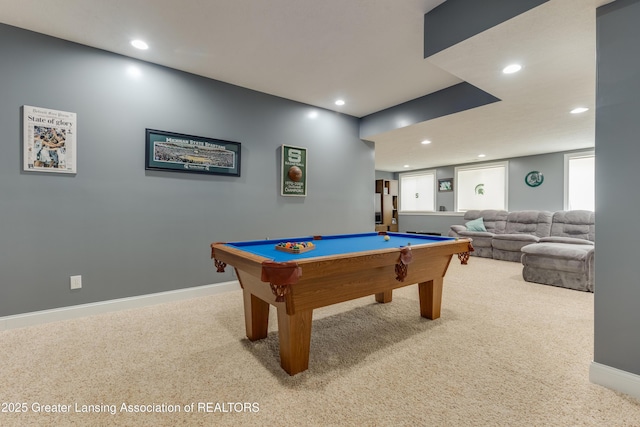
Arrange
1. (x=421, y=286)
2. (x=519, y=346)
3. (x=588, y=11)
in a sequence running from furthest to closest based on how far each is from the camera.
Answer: (x=421, y=286), (x=519, y=346), (x=588, y=11)

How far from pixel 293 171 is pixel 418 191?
246 inches

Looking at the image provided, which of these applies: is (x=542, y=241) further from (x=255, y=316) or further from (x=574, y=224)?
(x=255, y=316)

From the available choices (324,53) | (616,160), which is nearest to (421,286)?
(616,160)

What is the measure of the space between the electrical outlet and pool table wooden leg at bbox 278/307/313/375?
2.21 m

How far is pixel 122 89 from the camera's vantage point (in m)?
2.81

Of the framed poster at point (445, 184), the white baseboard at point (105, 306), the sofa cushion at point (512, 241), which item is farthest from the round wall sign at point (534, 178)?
the white baseboard at point (105, 306)

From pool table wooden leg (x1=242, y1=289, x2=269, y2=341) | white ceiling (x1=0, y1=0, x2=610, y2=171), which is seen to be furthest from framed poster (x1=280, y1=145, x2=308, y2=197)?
pool table wooden leg (x1=242, y1=289, x2=269, y2=341)

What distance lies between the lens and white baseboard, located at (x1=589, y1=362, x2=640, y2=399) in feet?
4.93

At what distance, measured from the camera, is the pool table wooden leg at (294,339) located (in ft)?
5.51

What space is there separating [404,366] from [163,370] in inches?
60.0

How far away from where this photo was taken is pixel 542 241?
5043mm

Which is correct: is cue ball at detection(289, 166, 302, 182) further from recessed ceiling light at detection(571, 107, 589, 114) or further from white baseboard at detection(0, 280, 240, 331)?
recessed ceiling light at detection(571, 107, 589, 114)

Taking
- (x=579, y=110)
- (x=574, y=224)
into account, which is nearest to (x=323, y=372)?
(x=579, y=110)

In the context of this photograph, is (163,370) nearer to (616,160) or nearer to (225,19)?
(225,19)
